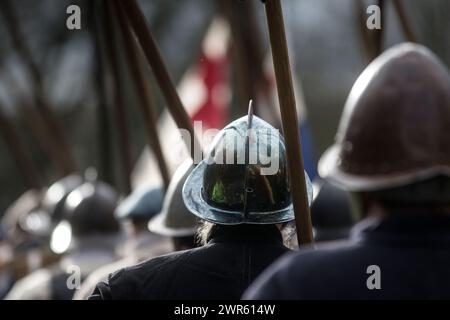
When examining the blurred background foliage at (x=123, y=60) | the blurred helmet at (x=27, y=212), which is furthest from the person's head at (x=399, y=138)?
the blurred background foliage at (x=123, y=60)

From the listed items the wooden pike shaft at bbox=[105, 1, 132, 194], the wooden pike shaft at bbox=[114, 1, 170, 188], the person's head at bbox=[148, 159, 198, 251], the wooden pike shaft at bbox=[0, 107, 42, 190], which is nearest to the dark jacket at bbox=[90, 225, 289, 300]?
the person's head at bbox=[148, 159, 198, 251]

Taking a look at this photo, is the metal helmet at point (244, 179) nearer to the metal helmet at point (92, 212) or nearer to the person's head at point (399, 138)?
the person's head at point (399, 138)

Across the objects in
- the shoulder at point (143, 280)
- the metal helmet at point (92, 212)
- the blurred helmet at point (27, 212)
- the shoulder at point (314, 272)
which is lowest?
the blurred helmet at point (27, 212)

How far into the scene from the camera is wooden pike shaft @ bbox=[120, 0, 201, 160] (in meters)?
5.24

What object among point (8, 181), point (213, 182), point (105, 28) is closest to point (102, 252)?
point (105, 28)

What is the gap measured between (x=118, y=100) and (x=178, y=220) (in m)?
2.54

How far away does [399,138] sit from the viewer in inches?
119

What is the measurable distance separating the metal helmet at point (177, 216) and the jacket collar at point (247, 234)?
3.85 feet

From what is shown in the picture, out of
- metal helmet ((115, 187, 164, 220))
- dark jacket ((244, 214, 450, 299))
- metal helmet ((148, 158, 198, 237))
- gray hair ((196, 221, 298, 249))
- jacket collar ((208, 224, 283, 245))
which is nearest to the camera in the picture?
dark jacket ((244, 214, 450, 299))

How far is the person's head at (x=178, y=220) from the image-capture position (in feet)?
17.0

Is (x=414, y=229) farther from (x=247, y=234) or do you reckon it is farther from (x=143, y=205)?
(x=143, y=205)

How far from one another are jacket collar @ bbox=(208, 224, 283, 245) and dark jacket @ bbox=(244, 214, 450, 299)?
93 centimetres

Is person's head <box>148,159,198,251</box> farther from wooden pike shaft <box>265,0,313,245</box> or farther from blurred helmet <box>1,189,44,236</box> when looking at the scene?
blurred helmet <box>1,189,44,236</box>

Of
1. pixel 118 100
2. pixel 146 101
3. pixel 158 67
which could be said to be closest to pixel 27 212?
pixel 118 100
